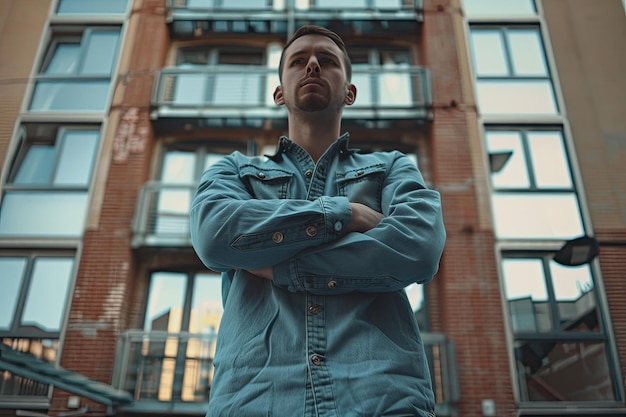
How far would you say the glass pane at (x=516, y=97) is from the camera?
11.2 feet

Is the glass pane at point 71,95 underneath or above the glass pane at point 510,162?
above

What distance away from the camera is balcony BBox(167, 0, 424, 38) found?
3.94 m

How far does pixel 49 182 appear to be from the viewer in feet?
10.5

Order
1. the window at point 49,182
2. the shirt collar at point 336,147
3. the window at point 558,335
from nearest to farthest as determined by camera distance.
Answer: the shirt collar at point 336,147
the window at point 558,335
the window at point 49,182

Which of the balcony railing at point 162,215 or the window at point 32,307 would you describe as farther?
the balcony railing at point 162,215

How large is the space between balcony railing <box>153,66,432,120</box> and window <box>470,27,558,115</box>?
0.39 meters

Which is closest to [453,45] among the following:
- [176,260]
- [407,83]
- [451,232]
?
[407,83]

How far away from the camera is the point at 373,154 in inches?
29.6

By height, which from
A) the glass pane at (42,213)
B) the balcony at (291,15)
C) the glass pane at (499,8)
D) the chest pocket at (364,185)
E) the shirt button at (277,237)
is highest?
the balcony at (291,15)

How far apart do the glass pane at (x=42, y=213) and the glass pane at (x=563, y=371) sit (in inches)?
108

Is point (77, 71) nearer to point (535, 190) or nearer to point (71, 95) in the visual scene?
point (71, 95)

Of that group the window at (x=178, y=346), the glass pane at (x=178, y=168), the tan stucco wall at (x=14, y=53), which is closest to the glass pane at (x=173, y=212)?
the glass pane at (x=178, y=168)

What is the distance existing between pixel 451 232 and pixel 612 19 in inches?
60.4

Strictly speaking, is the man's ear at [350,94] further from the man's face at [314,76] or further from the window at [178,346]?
the window at [178,346]
